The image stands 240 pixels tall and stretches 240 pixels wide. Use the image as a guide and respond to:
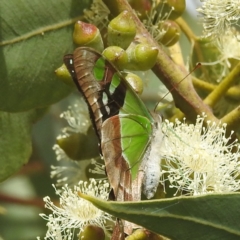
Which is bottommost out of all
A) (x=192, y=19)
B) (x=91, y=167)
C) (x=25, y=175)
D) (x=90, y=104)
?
(x=25, y=175)

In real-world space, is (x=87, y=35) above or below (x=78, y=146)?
above

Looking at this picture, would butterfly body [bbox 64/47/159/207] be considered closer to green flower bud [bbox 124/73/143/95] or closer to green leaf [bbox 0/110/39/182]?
green flower bud [bbox 124/73/143/95]

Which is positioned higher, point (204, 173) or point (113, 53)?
point (113, 53)

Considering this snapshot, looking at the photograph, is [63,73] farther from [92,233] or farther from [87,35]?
[92,233]

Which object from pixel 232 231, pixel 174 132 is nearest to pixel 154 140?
pixel 174 132

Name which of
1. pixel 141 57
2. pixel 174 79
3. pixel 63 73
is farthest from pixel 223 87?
pixel 63 73

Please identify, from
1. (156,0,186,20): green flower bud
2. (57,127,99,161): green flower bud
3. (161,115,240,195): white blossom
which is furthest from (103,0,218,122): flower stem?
(57,127,99,161): green flower bud

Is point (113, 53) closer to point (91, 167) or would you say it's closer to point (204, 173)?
point (204, 173)

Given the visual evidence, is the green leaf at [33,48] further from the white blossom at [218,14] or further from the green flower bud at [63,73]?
the white blossom at [218,14]
